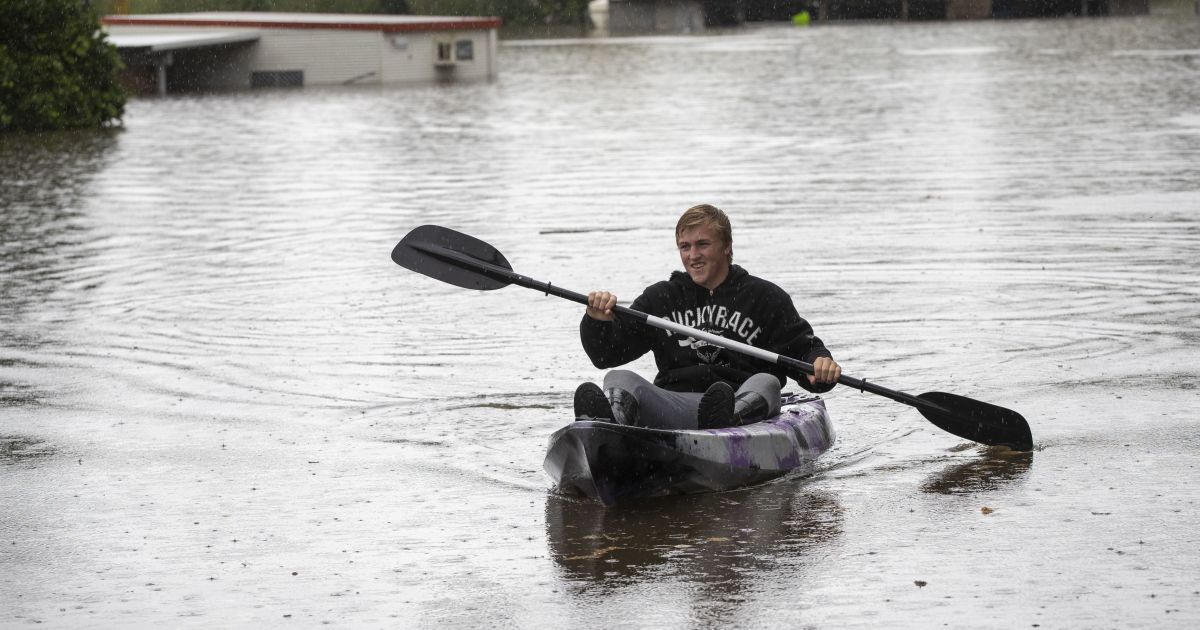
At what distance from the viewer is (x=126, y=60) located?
42344 millimetres

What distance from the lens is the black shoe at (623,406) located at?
721 centimetres

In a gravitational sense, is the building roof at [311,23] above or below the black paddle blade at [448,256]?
above

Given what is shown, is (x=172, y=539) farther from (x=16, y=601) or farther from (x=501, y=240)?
(x=501, y=240)

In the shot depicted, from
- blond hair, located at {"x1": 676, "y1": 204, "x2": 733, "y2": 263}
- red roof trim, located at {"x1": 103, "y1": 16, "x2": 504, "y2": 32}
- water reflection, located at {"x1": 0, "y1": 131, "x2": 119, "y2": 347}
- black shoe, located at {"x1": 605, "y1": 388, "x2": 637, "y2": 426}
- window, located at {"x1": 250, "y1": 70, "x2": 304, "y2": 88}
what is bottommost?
water reflection, located at {"x1": 0, "y1": 131, "x2": 119, "y2": 347}

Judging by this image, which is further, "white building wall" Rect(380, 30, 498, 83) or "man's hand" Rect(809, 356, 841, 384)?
"white building wall" Rect(380, 30, 498, 83)

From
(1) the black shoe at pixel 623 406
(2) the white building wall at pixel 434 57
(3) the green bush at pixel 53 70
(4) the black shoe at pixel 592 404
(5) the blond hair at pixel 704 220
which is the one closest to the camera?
(4) the black shoe at pixel 592 404

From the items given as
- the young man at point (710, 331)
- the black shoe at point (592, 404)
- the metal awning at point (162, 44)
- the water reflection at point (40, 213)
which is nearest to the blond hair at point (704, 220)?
the young man at point (710, 331)

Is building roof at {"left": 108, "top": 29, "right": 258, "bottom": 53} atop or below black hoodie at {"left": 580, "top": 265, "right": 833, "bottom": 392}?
atop

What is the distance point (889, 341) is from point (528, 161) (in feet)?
41.5

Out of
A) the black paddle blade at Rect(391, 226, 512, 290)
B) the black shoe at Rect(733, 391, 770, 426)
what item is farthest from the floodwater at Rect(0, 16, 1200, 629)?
the black paddle blade at Rect(391, 226, 512, 290)

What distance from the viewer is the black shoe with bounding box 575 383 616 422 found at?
7.03 meters

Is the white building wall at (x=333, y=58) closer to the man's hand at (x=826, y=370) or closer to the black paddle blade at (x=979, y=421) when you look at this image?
the black paddle blade at (x=979, y=421)

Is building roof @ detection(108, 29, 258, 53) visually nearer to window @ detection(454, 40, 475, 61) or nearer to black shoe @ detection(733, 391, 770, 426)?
window @ detection(454, 40, 475, 61)

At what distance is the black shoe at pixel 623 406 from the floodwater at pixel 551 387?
1.19ft
